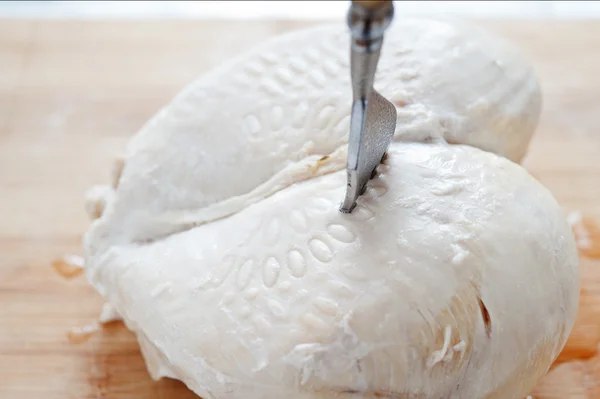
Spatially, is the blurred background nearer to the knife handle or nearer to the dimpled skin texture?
the dimpled skin texture

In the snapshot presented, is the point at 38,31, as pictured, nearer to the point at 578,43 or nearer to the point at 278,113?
the point at 278,113

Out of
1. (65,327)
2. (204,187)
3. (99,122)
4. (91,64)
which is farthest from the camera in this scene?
(91,64)

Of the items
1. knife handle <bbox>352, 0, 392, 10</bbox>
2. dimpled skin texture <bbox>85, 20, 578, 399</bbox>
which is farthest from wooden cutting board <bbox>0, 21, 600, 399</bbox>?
knife handle <bbox>352, 0, 392, 10</bbox>

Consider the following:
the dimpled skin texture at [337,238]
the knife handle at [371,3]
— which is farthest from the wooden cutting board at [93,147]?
the knife handle at [371,3]

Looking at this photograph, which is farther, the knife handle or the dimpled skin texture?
the dimpled skin texture

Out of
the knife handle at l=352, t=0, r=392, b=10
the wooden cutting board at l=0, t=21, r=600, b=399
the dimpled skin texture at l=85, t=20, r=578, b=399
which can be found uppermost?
the knife handle at l=352, t=0, r=392, b=10

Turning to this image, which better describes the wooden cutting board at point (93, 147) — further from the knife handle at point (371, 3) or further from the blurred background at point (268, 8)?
the knife handle at point (371, 3)

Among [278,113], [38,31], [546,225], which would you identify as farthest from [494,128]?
[38,31]

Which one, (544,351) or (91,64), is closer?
(544,351)
